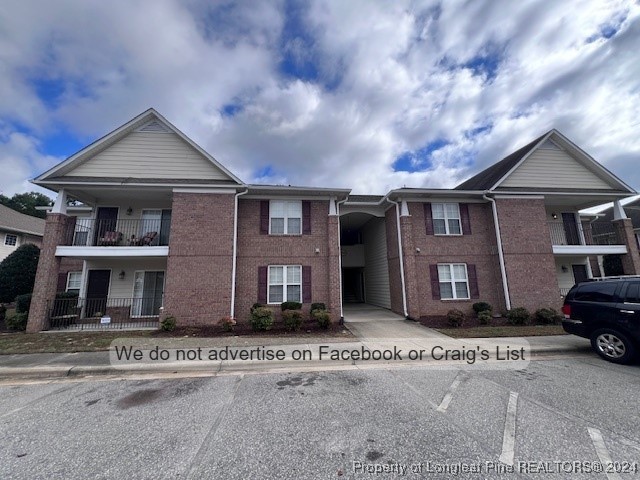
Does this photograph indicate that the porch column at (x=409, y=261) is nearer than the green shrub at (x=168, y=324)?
No

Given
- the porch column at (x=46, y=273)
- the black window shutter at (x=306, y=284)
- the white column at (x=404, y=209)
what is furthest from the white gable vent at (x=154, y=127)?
the white column at (x=404, y=209)

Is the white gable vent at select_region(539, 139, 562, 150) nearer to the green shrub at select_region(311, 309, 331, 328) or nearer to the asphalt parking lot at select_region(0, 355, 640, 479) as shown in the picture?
the asphalt parking lot at select_region(0, 355, 640, 479)

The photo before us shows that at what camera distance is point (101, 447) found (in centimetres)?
324

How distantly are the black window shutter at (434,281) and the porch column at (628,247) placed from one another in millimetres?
9453

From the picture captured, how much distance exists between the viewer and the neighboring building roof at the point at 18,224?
21.0 m

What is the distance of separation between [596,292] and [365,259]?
1229 centimetres

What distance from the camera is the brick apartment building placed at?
36.6ft

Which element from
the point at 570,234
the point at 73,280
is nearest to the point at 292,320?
the point at 73,280

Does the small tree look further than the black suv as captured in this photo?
Yes

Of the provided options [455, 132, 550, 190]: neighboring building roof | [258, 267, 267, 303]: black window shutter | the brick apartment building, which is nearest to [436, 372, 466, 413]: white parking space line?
the brick apartment building

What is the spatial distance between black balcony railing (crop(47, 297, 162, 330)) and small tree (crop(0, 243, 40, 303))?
2.73m

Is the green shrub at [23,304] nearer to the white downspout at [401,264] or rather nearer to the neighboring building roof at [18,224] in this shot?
the neighboring building roof at [18,224]

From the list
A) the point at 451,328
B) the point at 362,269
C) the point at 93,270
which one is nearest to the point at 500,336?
the point at 451,328

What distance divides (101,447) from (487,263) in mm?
14501
